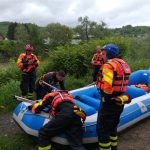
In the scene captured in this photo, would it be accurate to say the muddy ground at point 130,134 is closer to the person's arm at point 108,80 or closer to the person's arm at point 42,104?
the person's arm at point 42,104

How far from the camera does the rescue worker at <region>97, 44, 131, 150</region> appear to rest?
190 inches

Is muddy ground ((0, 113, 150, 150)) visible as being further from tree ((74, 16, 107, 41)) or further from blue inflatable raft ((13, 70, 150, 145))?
tree ((74, 16, 107, 41))

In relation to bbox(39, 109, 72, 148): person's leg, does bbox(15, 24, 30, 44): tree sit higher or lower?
lower

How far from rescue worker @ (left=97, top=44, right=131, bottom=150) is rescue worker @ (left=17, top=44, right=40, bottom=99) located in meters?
4.19

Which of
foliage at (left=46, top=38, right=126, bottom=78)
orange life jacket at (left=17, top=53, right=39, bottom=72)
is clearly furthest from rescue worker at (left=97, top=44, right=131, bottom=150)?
foliage at (left=46, top=38, right=126, bottom=78)

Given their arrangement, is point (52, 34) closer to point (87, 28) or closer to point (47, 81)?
point (87, 28)

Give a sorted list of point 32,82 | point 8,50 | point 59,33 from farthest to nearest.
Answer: point 59,33
point 8,50
point 32,82

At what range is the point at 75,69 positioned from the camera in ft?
41.3

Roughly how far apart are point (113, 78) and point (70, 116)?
100cm

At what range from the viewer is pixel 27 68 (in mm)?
8883

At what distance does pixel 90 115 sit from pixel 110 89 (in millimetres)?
1367

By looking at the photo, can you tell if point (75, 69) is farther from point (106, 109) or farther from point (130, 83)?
point (106, 109)

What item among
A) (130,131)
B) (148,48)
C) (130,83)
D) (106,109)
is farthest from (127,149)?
(148,48)

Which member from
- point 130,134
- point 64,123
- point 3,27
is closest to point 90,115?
point 64,123
